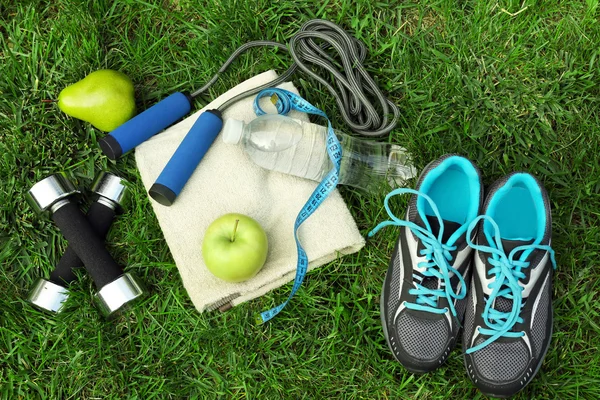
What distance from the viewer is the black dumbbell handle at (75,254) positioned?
272cm

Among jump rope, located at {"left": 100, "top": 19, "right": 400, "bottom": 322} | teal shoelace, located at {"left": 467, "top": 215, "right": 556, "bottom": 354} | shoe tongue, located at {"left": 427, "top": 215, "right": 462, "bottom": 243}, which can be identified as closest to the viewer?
teal shoelace, located at {"left": 467, "top": 215, "right": 556, "bottom": 354}

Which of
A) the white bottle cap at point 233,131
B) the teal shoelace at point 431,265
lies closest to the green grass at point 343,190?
the teal shoelace at point 431,265

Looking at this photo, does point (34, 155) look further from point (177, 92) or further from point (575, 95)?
point (575, 95)

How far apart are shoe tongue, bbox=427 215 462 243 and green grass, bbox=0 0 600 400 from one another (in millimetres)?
225

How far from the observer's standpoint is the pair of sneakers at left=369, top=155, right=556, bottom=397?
2455 mm

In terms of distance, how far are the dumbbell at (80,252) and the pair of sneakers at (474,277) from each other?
1171 millimetres

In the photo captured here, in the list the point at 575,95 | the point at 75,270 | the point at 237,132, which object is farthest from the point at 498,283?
the point at 75,270

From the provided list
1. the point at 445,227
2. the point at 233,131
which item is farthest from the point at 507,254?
the point at 233,131

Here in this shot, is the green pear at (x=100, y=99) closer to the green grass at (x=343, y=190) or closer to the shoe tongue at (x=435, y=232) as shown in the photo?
the green grass at (x=343, y=190)

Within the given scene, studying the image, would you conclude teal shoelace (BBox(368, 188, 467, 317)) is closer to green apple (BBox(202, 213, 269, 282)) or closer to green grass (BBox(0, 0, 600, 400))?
green grass (BBox(0, 0, 600, 400))

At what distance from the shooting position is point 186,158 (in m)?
2.67

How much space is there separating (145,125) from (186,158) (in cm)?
27

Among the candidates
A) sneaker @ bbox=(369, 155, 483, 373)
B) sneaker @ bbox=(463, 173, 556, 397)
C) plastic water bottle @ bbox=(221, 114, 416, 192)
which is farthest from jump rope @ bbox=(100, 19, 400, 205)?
sneaker @ bbox=(463, 173, 556, 397)

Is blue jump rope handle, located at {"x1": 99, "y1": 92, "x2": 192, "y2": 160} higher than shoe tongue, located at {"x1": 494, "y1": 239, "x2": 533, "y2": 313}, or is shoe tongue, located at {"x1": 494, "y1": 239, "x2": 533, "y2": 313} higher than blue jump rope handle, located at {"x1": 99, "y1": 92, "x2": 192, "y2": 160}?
blue jump rope handle, located at {"x1": 99, "y1": 92, "x2": 192, "y2": 160}
